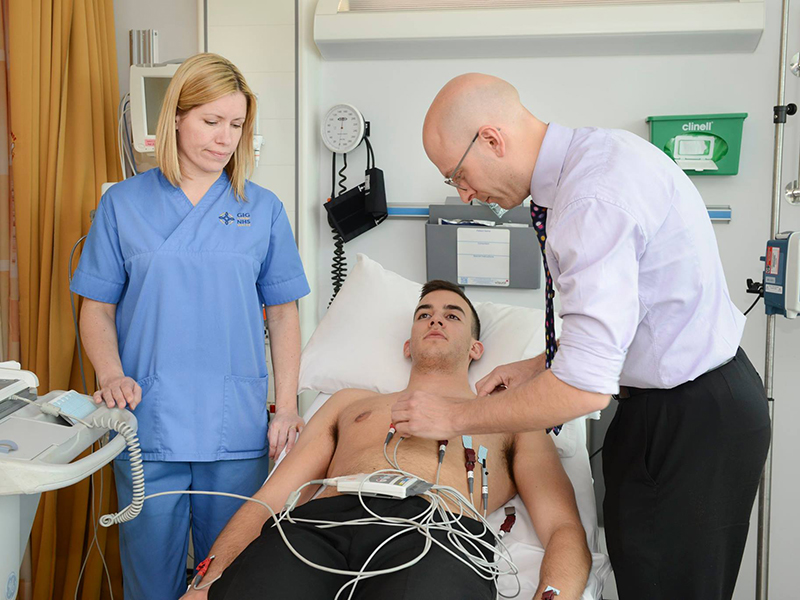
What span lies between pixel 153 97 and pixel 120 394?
1.17 m

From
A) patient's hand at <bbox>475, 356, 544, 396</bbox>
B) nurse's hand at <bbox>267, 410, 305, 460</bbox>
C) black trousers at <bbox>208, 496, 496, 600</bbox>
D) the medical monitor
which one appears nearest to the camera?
black trousers at <bbox>208, 496, 496, 600</bbox>

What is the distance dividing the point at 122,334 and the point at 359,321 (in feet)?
2.90

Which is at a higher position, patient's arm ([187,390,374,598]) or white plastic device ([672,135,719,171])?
white plastic device ([672,135,719,171])

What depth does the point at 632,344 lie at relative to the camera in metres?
1.38

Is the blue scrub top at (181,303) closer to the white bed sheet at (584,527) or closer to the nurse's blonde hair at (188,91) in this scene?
the nurse's blonde hair at (188,91)

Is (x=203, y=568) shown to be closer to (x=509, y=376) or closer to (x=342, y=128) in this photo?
(x=509, y=376)

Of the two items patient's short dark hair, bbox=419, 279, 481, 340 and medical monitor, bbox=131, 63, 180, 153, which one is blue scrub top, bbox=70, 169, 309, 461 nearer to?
medical monitor, bbox=131, 63, 180, 153

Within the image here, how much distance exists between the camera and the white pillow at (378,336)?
2365 mm

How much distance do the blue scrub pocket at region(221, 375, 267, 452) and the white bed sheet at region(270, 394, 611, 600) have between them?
25.3 inches

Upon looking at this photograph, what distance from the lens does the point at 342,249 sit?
116 inches

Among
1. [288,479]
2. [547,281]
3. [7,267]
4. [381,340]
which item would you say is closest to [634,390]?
[547,281]

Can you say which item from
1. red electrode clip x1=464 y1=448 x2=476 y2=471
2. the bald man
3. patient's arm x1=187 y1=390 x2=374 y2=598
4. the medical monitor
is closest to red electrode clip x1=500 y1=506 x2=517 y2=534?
red electrode clip x1=464 y1=448 x2=476 y2=471

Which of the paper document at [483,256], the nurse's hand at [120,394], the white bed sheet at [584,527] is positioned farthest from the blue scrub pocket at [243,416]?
the paper document at [483,256]

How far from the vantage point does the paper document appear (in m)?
2.73
